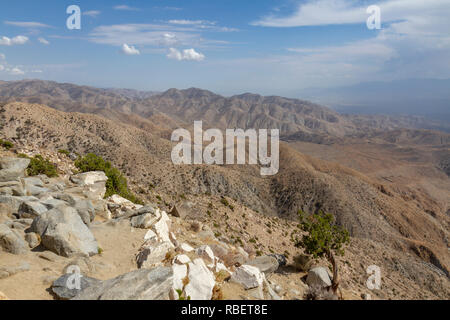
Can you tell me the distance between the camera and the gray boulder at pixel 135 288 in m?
7.21

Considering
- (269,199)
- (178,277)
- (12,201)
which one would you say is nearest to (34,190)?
(12,201)

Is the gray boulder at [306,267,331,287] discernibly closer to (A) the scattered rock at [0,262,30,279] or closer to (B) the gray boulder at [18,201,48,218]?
(A) the scattered rock at [0,262,30,279]

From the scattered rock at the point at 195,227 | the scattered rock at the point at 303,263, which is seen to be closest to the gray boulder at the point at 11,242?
the scattered rock at the point at 195,227

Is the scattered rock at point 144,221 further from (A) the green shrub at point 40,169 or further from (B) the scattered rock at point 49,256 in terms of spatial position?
(A) the green shrub at point 40,169

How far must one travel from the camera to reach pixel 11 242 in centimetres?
960

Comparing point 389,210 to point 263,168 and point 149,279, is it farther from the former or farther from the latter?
point 149,279

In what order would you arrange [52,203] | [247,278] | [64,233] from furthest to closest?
[52,203] → [247,278] → [64,233]

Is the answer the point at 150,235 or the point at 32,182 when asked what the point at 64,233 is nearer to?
the point at 150,235

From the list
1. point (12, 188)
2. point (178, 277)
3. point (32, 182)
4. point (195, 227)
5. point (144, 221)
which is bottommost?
point (195, 227)

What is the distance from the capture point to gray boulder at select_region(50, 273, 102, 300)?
7759 millimetres

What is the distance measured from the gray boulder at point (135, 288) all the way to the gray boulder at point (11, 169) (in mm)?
11391

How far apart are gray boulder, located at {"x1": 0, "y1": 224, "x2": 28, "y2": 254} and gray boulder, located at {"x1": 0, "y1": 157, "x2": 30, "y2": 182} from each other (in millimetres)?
6825

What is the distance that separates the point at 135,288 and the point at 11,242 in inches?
220
